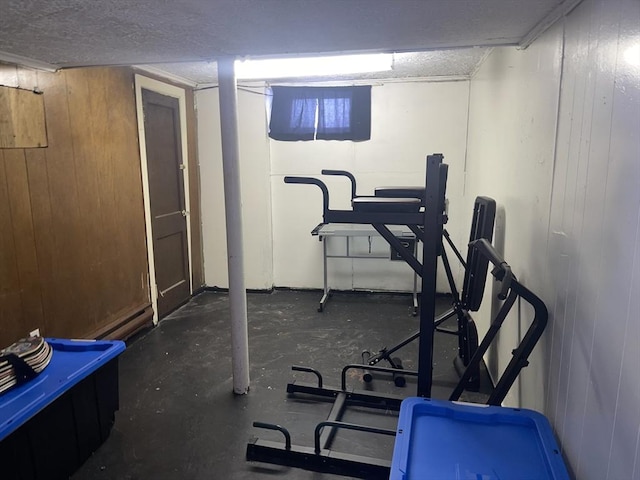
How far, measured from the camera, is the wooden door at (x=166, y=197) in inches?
148

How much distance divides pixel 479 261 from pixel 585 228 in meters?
1.07

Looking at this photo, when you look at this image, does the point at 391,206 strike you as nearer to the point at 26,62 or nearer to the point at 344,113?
the point at 26,62

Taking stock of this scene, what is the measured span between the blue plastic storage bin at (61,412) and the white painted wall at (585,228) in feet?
6.69

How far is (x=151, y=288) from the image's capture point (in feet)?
12.5

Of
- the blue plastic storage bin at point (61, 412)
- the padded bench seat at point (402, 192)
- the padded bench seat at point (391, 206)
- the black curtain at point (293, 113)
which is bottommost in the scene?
the blue plastic storage bin at point (61, 412)

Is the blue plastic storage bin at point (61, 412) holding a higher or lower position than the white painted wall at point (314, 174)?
lower

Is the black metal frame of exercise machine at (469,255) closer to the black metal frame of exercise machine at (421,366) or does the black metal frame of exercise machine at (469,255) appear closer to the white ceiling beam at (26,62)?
the black metal frame of exercise machine at (421,366)

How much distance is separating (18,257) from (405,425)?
2.36 meters

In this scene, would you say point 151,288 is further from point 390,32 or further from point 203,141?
point 390,32

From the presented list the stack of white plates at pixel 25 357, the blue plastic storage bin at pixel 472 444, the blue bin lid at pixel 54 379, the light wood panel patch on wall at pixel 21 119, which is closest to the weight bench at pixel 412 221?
the blue plastic storage bin at pixel 472 444

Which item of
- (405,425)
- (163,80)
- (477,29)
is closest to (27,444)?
(405,425)

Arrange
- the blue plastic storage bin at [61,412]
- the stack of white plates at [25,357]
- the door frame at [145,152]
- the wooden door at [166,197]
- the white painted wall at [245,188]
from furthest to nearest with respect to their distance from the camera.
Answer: the white painted wall at [245,188]
the wooden door at [166,197]
the door frame at [145,152]
the stack of white plates at [25,357]
the blue plastic storage bin at [61,412]

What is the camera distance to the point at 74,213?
2908 mm

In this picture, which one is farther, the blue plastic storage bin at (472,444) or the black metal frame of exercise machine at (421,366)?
the black metal frame of exercise machine at (421,366)
